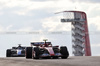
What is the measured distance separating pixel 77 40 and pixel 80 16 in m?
11.5

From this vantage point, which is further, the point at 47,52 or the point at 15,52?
the point at 15,52

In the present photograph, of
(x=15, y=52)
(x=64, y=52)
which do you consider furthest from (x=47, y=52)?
(x=15, y=52)

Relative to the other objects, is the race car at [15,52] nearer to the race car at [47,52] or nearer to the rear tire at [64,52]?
the race car at [47,52]

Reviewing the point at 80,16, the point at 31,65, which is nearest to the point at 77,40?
the point at 80,16

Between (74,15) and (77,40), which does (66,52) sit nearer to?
(77,40)

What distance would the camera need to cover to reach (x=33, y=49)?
2756 cm

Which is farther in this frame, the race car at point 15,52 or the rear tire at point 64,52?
the race car at point 15,52

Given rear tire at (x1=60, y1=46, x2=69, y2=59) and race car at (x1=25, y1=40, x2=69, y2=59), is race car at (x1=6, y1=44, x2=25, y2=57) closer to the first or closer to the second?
race car at (x1=25, y1=40, x2=69, y2=59)

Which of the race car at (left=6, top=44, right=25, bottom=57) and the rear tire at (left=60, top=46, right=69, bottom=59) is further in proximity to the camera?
the race car at (left=6, top=44, right=25, bottom=57)

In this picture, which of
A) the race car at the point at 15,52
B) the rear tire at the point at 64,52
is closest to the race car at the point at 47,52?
the rear tire at the point at 64,52

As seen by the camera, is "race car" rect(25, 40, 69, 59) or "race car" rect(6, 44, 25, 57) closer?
"race car" rect(25, 40, 69, 59)

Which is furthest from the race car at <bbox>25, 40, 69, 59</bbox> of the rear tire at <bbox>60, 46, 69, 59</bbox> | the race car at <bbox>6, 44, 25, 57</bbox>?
the race car at <bbox>6, 44, 25, 57</bbox>

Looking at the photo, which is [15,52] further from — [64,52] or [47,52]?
[64,52]

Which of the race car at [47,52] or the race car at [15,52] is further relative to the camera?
the race car at [15,52]
